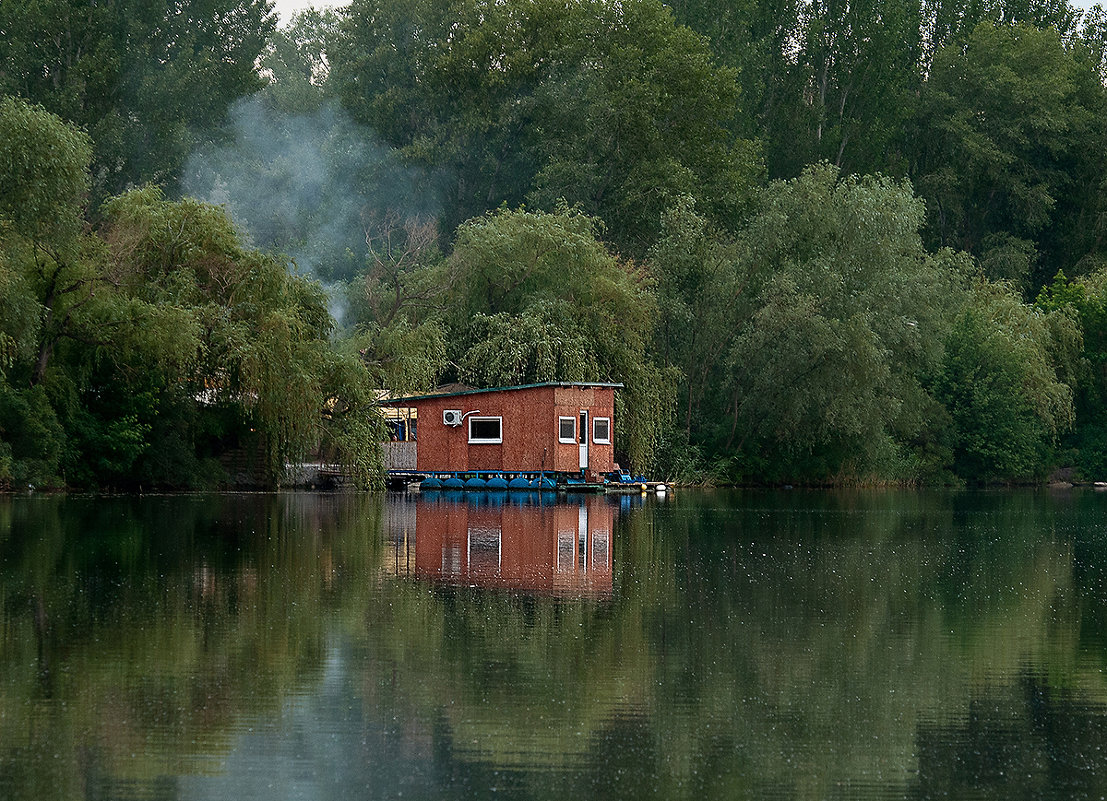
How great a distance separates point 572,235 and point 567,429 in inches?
326

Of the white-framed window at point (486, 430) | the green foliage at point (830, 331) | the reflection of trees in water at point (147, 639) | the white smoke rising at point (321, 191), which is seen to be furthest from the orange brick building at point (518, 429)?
the white smoke rising at point (321, 191)

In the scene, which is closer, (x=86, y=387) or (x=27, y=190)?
(x=27, y=190)

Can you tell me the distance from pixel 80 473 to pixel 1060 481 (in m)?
46.6

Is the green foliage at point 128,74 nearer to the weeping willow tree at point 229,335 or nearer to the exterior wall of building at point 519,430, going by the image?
the exterior wall of building at point 519,430

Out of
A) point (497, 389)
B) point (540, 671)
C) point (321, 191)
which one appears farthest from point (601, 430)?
point (540, 671)

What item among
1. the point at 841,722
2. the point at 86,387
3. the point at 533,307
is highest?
the point at 533,307

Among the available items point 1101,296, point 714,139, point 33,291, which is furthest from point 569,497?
point 1101,296

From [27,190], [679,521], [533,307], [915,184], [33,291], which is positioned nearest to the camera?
[679,521]

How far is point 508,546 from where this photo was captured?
25047 millimetres

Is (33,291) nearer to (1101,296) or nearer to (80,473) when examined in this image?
(80,473)

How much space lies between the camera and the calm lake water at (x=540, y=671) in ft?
30.1

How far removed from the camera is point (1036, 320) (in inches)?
2768

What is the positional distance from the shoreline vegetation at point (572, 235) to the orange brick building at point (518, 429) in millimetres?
1471

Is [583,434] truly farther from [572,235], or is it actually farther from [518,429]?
[572,235]
